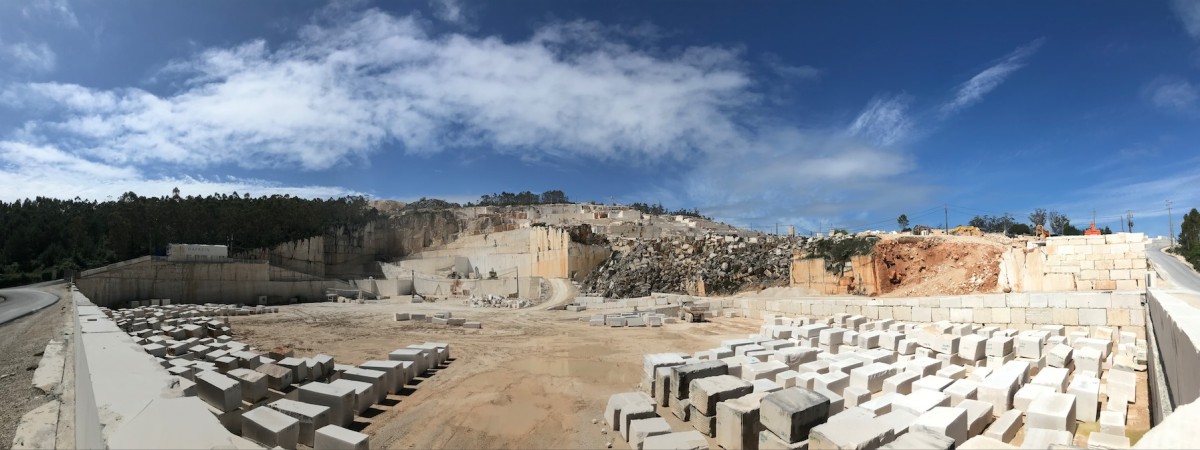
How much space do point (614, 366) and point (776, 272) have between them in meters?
17.4

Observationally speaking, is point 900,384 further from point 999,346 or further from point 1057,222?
point 1057,222

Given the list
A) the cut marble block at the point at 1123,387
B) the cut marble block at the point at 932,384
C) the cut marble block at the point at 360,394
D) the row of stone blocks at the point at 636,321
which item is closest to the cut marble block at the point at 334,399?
the cut marble block at the point at 360,394

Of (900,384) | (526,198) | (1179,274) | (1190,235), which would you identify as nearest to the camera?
(900,384)

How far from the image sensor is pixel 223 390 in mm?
6352

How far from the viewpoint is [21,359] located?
1075 centimetres

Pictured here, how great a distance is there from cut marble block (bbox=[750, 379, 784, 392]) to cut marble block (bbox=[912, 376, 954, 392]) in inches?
75.0

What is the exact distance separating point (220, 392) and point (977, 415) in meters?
9.10

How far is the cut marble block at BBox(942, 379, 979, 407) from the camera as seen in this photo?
6.57 metres

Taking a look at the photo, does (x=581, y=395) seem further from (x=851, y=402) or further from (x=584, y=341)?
(x=584, y=341)

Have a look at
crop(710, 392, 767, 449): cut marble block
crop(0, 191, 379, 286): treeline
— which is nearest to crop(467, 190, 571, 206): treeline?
crop(0, 191, 379, 286): treeline

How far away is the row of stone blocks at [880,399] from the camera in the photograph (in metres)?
5.12

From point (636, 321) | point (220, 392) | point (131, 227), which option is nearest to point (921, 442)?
point (220, 392)

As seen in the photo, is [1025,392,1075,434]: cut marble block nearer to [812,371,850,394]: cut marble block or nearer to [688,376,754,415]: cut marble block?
[812,371,850,394]: cut marble block

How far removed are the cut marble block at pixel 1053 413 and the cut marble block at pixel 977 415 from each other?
0.52 meters
